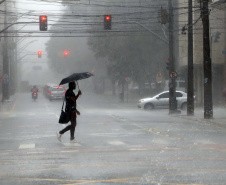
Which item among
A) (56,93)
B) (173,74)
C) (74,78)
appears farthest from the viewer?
(56,93)

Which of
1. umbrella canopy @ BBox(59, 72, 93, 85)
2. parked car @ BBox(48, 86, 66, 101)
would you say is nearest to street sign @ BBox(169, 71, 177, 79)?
umbrella canopy @ BBox(59, 72, 93, 85)

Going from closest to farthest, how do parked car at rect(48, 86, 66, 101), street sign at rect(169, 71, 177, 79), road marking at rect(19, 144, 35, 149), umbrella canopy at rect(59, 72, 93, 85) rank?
road marking at rect(19, 144, 35, 149), umbrella canopy at rect(59, 72, 93, 85), street sign at rect(169, 71, 177, 79), parked car at rect(48, 86, 66, 101)

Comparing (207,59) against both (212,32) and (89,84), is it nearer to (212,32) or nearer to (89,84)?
(212,32)

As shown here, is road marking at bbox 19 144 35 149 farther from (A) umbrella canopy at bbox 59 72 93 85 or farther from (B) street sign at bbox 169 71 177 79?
(B) street sign at bbox 169 71 177 79

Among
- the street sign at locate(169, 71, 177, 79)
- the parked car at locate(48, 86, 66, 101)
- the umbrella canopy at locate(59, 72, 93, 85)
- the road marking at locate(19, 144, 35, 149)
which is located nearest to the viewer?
the road marking at locate(19, 144, 35, 149)

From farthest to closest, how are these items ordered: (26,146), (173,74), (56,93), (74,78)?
(56,93)
(173,74)
(74,78)
(26,146)

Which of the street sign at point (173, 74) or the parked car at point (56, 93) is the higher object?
the street sign at point (173, 74)

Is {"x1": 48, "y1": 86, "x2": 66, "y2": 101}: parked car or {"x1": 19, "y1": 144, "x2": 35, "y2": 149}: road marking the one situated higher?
{"x1": 19, "y1": 144, "x2": 35, "y2": 149}: road marking

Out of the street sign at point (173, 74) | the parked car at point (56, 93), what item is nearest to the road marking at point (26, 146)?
the street sign at point (173, 74)

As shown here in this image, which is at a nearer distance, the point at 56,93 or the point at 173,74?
the point at 173,74

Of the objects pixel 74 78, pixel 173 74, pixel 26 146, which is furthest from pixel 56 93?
pixel 26 146

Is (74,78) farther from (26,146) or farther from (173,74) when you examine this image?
(173,74)

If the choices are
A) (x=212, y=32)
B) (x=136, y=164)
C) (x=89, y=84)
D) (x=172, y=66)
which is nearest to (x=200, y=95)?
(x=212, y=32)

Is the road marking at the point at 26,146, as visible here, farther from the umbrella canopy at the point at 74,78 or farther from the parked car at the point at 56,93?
the parked car at the point at 56,93
